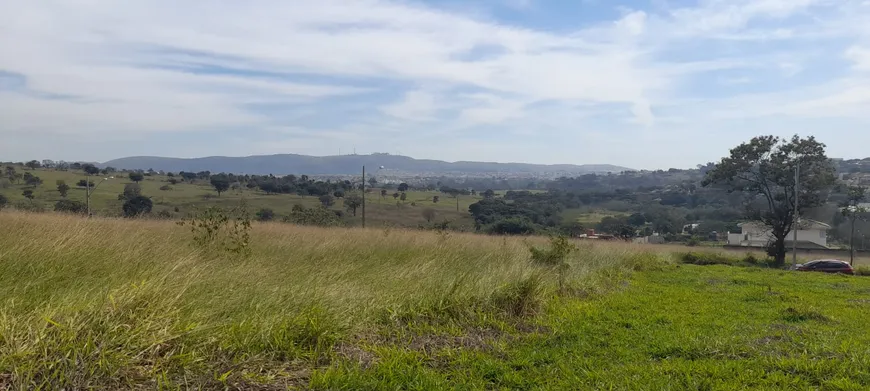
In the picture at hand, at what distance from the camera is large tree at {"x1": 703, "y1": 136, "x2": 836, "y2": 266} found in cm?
3434

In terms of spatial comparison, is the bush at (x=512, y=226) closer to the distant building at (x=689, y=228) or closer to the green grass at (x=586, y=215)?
the green grass at (x=586, y=215)

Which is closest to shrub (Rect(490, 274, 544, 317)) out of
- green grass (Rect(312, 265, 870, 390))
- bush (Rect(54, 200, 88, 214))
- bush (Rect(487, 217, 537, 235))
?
green grass (Rect(312, 265, 870, 390))

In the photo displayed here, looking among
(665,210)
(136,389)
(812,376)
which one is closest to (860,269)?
(665,210)

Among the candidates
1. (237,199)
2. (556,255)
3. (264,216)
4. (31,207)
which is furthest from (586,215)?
(31,207)

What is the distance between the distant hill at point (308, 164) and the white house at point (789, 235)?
107845mm

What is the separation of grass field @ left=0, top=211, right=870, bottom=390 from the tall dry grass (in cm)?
2

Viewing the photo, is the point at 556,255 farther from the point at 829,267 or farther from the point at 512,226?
the point at 829,267

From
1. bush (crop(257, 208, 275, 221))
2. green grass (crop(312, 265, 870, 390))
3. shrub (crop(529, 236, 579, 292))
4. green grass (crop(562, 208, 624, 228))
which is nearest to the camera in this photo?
green grass (crop(312, 265, 870, 390))

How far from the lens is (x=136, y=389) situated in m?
3.83

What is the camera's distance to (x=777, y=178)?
3484cm

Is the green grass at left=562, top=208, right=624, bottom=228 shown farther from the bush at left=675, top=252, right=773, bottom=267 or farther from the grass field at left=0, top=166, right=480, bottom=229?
the bush at left=675, top=252, right=773, bottom=267

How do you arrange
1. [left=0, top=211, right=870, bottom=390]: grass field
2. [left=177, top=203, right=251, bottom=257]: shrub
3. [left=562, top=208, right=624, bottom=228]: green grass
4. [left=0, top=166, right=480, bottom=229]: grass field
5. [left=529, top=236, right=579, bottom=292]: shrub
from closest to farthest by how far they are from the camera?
[left=0, top=211, right=870, bottom=390]: grass field, [left=177, top=203, right=251, bottom=257]: shrub, [left=529, top=236, right=579, bottom=292]: shrub, [left=0, top=166, right=480, bottom=229]: grass field, [left=562, top=208, right=624, bottom=228]: green grass

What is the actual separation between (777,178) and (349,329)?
36.1 m

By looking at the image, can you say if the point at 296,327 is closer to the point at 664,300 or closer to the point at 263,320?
the point at 263,320
